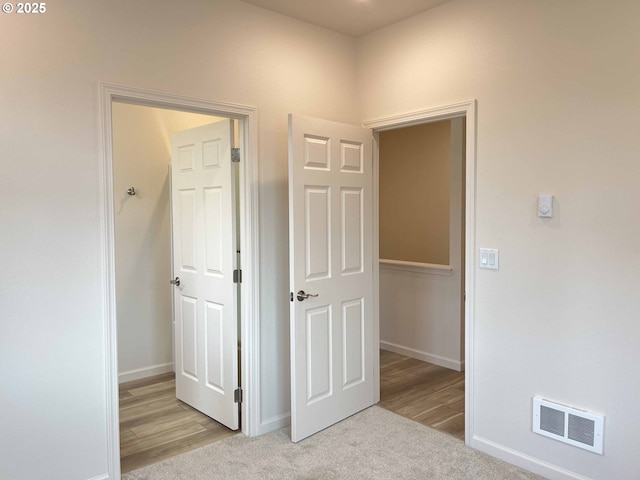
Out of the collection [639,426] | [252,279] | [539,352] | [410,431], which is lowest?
[410,431]

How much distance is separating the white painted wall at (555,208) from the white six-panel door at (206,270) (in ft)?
5.01

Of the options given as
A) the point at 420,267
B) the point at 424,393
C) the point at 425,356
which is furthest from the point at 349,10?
the point at 425,356

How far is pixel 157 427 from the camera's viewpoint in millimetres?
3293

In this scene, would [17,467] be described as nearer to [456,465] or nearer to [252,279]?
[252,279]

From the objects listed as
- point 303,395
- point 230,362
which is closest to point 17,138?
point 230,362

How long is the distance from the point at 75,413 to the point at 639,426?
281 cm

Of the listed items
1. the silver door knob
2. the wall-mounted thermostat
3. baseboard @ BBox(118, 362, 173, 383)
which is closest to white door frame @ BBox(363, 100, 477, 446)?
the wall-mounted thermostat

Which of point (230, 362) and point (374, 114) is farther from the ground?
point (374, 114)

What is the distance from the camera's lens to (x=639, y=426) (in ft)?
7.55

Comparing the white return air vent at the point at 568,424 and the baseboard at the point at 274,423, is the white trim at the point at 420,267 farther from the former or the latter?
the baseboard at the point at 274,423

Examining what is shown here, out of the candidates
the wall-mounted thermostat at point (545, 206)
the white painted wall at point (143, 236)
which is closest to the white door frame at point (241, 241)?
the white painted wall at point (143, 236)

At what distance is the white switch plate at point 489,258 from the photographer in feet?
9.19

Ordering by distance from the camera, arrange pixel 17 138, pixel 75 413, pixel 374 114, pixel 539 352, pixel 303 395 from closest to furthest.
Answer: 1. pixel 17 138
2. pixel 75 413
3. pixel 539 352
4. pixel 303 395
5. pixel 374 114
